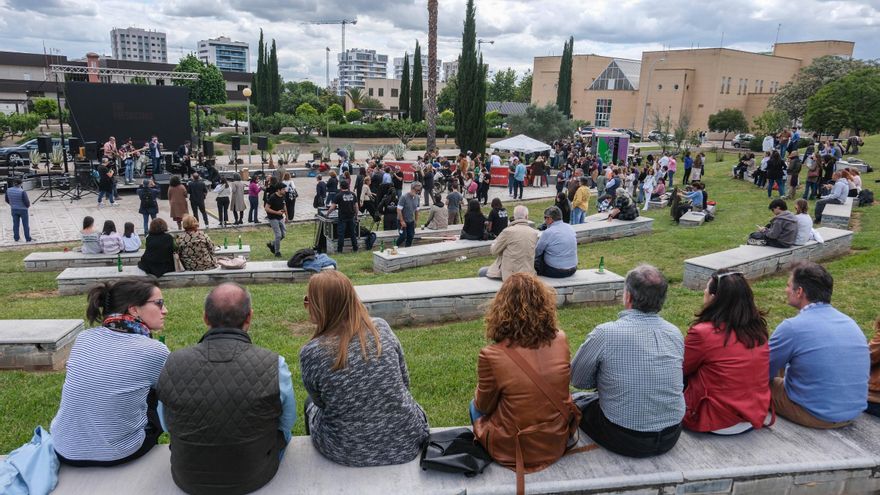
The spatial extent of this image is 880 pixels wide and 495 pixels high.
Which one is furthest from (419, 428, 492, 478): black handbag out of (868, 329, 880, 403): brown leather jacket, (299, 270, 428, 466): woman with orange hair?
(868, 329, 880, 403): brown leather jacket

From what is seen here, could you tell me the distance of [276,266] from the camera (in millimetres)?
9719

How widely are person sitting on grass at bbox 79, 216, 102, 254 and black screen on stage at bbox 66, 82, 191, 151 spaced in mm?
16986

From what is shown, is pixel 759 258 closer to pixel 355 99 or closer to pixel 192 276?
pixel 192 276

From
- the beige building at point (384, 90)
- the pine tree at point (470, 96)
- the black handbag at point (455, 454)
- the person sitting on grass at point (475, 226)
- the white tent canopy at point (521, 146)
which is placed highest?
the beige building at point (384, 90)

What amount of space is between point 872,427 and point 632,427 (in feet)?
5.98

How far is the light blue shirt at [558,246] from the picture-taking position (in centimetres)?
745

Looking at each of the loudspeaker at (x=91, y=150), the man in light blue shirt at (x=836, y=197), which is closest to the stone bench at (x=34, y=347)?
the man in light blue shirt at (x=836, y=197)

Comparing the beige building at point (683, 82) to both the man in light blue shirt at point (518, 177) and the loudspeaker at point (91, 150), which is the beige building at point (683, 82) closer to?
the man in light blue shirt at point (518, 177)

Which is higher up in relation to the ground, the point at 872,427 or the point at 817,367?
the point at 817,367

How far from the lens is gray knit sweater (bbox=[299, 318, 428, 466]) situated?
118 inches

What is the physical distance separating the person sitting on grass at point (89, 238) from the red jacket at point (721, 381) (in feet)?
34.1

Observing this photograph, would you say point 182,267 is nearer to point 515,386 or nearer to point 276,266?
point 276,266

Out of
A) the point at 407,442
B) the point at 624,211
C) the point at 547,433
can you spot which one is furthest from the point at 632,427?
the point at 624,211

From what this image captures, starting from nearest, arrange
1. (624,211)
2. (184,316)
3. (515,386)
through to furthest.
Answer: (515,386)
(184,316)
(624,211)
